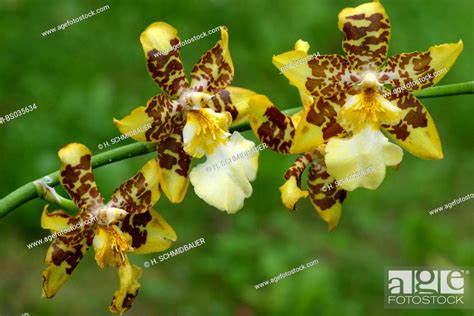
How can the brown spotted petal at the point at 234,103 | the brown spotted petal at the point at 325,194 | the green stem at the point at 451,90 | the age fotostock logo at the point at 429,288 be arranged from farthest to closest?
the age fotostock logo at the point at 429,288 → the brown spotted petal at the point at 325,194 → the brown spotted petal at the point at 234,103 → the green stem at the point at 451,90

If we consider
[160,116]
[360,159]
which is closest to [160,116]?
[160,116]

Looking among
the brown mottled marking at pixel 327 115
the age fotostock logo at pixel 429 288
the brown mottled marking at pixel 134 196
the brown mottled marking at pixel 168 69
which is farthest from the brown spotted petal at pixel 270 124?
the age fotostock logo at pixel 429 288

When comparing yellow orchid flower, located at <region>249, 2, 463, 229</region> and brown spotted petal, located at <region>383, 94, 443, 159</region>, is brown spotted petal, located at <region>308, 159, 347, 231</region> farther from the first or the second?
brown spotted petal, located at <region>383, 94, 443, 159</region>

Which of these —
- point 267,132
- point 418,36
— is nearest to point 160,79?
point 267,132

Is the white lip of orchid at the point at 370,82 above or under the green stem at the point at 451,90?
above

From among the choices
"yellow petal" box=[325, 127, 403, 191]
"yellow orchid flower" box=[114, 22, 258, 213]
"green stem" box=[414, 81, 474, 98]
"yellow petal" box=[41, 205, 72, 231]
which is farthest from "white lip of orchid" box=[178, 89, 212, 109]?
"green stem" box=[414, 81, 474, 98]

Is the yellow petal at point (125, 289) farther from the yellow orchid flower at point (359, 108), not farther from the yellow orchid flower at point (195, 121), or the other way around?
the yellow orchid flower at point (359, 108)

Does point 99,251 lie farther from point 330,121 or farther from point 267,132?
point 330,121
